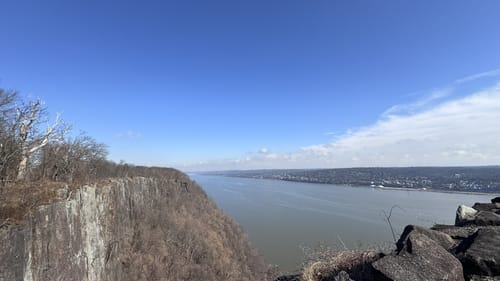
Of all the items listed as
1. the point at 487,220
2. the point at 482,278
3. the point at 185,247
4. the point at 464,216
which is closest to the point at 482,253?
the point at 482,278

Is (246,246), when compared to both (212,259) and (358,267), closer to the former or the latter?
(212,259)

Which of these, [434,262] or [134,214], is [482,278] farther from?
[134,214]

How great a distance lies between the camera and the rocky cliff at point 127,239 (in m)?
9.52

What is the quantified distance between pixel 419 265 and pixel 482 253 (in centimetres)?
65

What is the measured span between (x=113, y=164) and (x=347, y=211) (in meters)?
39.0

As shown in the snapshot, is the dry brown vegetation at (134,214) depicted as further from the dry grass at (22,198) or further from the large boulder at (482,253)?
the large boulder at (482,253)

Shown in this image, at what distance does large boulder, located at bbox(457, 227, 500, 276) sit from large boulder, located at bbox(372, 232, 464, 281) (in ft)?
0.43

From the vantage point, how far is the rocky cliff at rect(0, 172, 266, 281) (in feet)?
31.2

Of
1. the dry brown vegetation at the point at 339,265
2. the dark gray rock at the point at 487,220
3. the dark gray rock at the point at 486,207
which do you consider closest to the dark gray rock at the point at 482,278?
the dry brown vegetation at the point at 339,265

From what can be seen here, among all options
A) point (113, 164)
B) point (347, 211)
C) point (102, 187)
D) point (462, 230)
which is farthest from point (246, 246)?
point (462, 230)

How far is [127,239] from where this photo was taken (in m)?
21.9

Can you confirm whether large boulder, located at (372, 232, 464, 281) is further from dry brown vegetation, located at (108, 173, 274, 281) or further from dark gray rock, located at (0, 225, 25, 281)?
dry brown vegetation, located at (108, 173, 274, 281)

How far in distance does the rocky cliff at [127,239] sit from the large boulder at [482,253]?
9.36m

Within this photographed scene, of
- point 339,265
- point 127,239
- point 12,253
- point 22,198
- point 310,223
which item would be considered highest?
point 22,198
